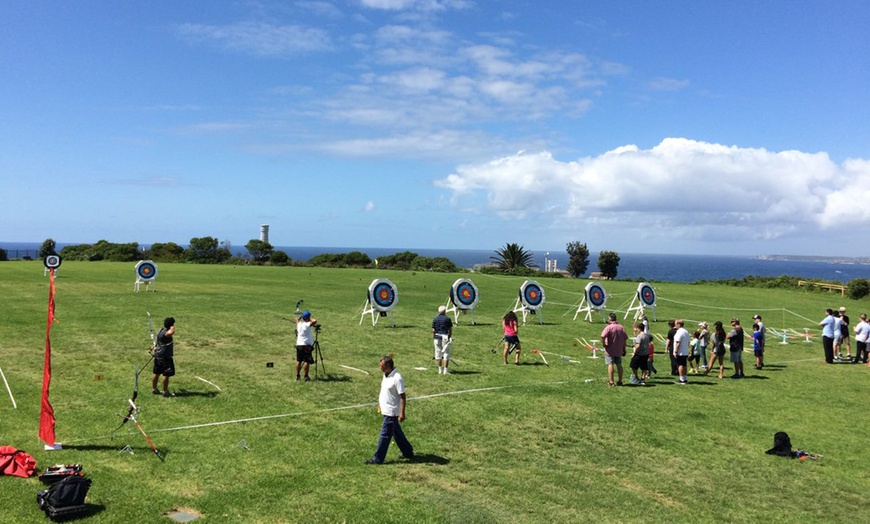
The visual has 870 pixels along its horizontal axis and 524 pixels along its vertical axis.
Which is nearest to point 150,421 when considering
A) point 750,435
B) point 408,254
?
point 750,435

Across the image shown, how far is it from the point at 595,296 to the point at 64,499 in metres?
29.4

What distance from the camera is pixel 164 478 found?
9.84 meters

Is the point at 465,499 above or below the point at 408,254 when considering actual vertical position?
below

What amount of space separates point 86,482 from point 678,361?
16594 millimetres

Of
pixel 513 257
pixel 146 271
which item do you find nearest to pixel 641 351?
pixel 146 271

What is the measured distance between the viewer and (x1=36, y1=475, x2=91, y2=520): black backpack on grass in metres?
8.12

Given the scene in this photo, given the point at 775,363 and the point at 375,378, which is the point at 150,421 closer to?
the point at 375,378

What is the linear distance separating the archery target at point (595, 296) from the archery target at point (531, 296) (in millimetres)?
3107

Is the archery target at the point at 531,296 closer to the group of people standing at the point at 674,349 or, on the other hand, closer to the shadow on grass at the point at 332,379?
the group of people standing at the point at 674,349

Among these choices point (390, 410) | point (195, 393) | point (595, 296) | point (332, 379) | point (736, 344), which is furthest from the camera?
point (595, 296)

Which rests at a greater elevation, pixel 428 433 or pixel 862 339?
pixel 862 339

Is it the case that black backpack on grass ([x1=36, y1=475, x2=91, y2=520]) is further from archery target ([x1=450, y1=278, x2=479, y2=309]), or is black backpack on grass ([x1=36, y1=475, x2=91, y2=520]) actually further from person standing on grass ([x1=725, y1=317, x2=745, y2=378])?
archery target ([x1=450, y1=278, x2=479, y2=309])

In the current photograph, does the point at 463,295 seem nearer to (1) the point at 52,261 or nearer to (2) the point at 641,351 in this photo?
(2) the point at 641,351

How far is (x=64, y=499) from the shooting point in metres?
8.19
